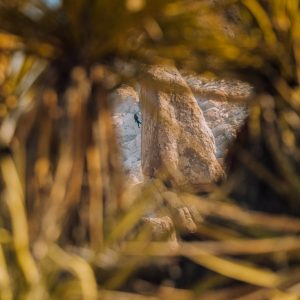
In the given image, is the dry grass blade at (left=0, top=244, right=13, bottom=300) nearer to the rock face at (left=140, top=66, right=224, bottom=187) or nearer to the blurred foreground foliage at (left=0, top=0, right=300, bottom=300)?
the blurred foreground foliage at (left=0, top=0, right=300, bottom=300)

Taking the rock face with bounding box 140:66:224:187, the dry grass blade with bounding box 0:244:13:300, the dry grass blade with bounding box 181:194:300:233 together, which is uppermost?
the dry grass blade with bounding box 0:244:13:300

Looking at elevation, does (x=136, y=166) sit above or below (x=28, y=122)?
below

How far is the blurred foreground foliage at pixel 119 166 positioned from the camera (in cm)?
51

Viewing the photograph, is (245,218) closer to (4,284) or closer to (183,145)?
(4,284)

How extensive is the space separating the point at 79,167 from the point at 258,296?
143 millimetres

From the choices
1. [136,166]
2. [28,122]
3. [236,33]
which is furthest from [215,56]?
[136,166]

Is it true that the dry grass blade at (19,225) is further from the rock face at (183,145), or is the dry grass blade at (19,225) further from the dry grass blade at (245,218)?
the rock face at (183,145)

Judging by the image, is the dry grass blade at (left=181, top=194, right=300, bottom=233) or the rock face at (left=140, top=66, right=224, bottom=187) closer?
the dry grass blade at (left=181, top=194, right=300, bottom=233)

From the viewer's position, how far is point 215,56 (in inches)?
23.4

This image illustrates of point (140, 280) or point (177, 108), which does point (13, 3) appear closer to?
point (140, 280)

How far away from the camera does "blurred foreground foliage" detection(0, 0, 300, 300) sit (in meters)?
0.51

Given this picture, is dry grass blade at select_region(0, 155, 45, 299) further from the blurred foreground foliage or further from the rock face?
the rock face

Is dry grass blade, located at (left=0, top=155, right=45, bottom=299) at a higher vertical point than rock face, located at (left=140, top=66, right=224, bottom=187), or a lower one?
higher

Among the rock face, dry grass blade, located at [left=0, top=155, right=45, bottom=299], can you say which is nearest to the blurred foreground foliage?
dry grass blade, located at [left=0, top=155, right=45, bottom=299]
